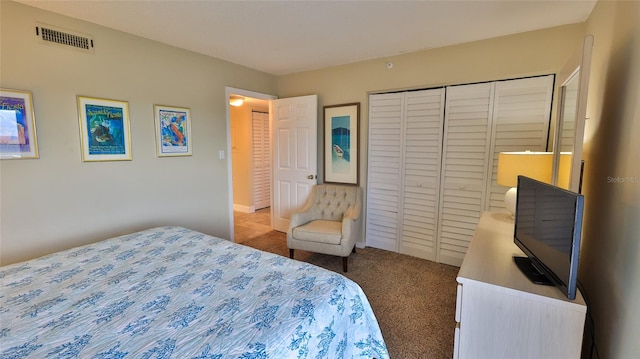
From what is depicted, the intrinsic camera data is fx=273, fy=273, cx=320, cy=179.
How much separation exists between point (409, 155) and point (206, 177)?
240 centimetres

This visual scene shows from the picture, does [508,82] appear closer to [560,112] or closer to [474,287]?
[560,112]

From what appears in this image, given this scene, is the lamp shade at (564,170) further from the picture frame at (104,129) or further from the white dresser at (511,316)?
the picture frame at (104,129)

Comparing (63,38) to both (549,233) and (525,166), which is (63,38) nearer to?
(549,233)

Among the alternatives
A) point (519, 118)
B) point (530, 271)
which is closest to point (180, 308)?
point (530, 271)

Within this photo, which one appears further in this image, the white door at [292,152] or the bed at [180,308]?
the white door at [292,152]

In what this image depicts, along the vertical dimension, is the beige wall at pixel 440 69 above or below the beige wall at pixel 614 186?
above

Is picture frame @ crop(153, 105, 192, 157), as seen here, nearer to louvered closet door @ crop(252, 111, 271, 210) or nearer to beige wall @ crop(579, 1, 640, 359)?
louvered closet door @ crop(252, 111, 271, 210)

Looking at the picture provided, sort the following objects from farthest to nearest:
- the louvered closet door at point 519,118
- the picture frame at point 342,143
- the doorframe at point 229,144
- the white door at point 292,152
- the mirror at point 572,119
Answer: the white door at point 292,152
the picture frame at point 342,143
the doorframe at point 229,144
the louvered closet door at point 519,118
the mirror at point 572,119

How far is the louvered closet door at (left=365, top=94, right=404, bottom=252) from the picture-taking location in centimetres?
322

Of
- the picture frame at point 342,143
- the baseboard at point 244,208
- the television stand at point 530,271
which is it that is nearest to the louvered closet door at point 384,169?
the picture frame at point 342,143

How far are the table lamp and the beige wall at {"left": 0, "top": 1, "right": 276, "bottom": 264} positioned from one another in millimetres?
2948

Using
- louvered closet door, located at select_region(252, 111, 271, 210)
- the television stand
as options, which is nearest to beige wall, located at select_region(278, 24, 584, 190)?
louvered closet door, located at select_region(252, 111, 271, 210)

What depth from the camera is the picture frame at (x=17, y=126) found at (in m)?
1.90

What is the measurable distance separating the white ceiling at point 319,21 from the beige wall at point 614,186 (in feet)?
1.95
